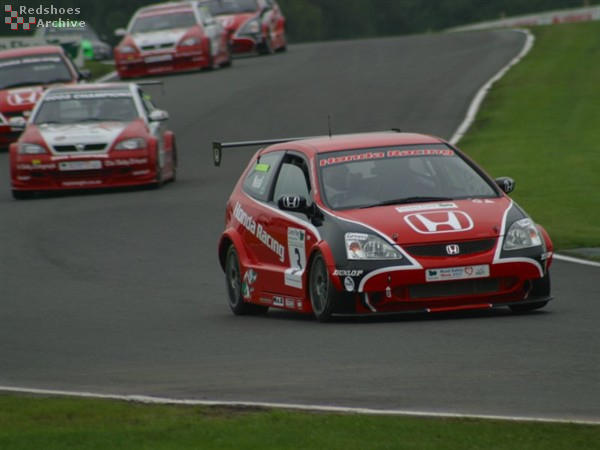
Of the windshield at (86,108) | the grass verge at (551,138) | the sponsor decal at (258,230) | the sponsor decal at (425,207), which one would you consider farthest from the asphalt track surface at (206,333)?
the grass verge at (551,138)

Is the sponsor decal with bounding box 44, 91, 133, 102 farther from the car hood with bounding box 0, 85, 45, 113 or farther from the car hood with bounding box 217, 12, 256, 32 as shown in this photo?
the car hood with bounding box 217, 12, 256, 32

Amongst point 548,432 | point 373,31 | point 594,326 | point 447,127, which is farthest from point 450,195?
point 373,31

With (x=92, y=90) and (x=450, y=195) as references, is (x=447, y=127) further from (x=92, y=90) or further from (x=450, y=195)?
(x=450, y=195)

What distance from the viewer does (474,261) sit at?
11.5 meters

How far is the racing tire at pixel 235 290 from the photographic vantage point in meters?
13.5

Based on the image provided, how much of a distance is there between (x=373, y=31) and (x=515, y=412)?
99586mm

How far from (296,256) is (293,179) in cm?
83

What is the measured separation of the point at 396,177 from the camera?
1246cm

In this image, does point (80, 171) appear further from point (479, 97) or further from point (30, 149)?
point (479, 97)

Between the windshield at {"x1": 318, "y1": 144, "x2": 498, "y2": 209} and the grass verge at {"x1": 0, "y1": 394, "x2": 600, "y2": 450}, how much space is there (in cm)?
379

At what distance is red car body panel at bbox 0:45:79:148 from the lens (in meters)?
28.5

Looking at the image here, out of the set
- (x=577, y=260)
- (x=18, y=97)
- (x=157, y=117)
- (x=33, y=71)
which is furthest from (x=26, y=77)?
(x=577, y=260)

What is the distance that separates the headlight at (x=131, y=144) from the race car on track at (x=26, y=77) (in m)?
5.46

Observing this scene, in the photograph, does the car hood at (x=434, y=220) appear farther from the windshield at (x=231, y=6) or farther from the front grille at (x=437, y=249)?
the windshield at (x=231, y=6)
